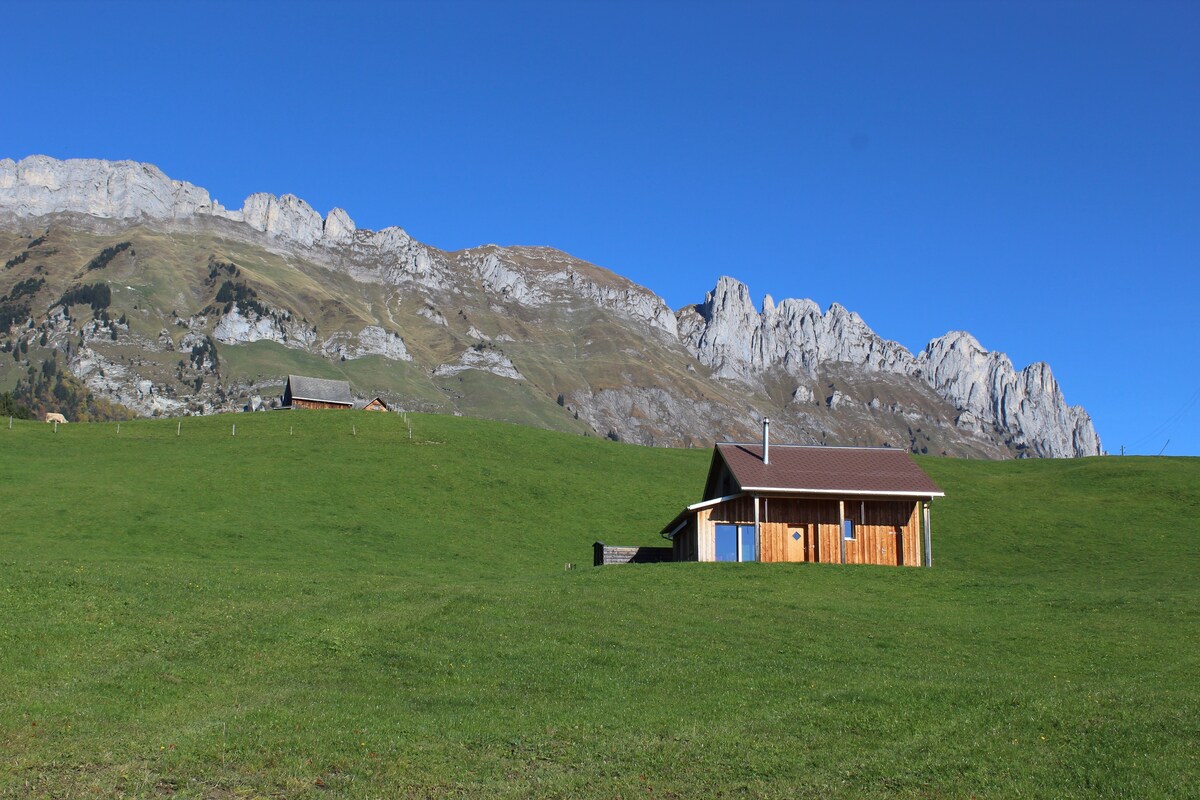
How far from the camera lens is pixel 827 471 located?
51.7 meters

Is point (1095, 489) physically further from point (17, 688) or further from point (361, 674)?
point (17, 688)

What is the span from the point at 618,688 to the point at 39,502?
45.0 metres

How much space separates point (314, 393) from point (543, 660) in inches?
4303

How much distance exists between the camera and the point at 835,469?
52.1m

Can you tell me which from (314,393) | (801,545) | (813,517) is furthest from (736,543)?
(314,393)

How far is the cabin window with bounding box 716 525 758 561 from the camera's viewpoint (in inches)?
1966

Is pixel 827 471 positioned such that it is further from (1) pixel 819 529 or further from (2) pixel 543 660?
(2) pixel 543 660

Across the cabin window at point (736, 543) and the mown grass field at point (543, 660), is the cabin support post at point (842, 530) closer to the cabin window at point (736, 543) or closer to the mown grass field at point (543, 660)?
the cabin window at point (736, 543)

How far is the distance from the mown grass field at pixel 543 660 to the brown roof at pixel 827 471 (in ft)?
19.3

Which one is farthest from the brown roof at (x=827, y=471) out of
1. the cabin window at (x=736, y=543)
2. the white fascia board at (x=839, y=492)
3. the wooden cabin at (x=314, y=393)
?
the wooden cabin at (x=314, y=393)

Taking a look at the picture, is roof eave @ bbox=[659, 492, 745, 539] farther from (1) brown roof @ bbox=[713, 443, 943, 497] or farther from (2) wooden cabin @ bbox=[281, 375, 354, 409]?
(2) wooden cabin @ bbox=[281, 375, 354, 409]

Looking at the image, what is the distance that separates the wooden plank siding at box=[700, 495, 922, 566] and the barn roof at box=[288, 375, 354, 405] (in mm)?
85619

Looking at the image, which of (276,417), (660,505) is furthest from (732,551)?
(276,417)

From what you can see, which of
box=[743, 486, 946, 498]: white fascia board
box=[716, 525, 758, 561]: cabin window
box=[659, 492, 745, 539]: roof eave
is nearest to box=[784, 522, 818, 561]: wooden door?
box=[716, 525, 758, 561]: cabin window
